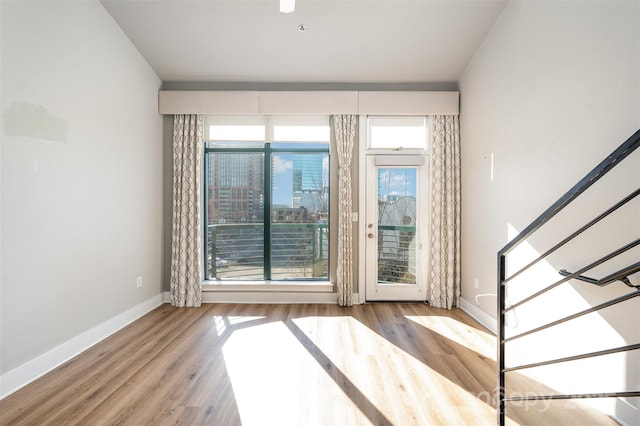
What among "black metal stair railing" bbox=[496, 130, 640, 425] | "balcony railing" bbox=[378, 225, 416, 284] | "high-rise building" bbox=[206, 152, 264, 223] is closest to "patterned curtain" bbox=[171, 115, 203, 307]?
"high-rise building" bbox=[206, 152, 264, 223]

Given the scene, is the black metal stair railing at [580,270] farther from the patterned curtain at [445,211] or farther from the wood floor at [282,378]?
the patterned curtain at [445,211]

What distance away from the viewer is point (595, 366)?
1728 millimetres

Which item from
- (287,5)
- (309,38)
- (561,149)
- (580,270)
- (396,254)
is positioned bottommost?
(396,254)

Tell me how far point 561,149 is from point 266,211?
3089mm

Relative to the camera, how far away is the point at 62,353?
2277 millimetres

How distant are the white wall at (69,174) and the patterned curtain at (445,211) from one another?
354cm

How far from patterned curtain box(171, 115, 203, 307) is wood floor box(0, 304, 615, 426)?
0.59 m

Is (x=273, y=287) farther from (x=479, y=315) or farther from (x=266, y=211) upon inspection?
(x=479, y=315)

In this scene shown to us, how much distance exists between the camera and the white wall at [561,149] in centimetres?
158

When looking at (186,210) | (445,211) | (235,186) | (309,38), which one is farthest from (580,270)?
(186,210)

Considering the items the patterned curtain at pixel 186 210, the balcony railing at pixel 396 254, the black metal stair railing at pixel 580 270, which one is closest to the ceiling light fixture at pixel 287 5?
the black metal stair railing at pixel 580 270

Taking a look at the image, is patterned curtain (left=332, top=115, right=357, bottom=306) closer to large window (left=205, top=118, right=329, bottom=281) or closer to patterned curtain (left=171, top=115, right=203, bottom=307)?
large window (left=205, top=118, right=329, bottom=281)

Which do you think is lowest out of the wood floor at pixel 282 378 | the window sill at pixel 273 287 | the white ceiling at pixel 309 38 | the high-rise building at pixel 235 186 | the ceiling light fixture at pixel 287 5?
the wood floor at pixel 282 378

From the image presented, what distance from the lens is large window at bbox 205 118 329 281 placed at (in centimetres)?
382
